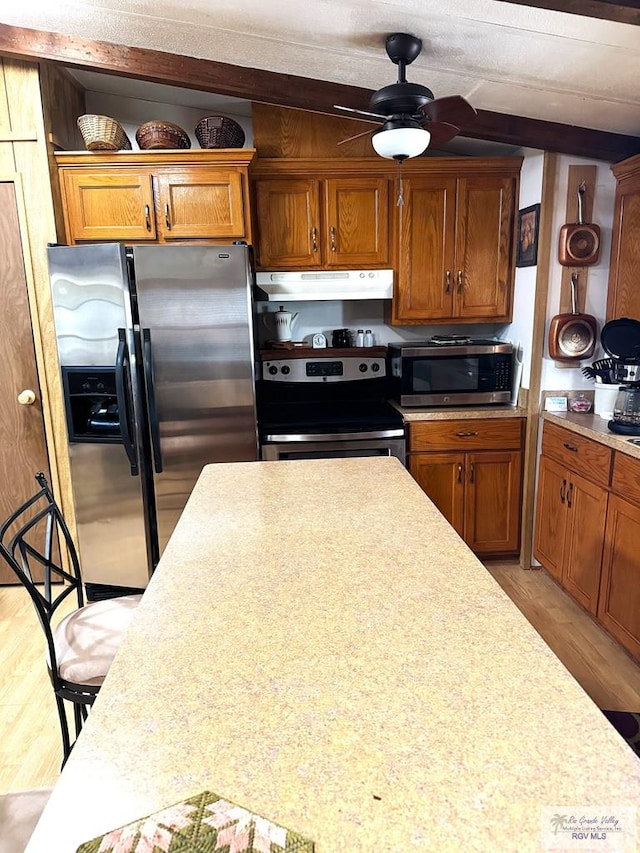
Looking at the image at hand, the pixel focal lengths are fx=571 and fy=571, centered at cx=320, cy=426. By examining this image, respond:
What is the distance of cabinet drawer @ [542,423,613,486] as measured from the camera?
8.21 ft

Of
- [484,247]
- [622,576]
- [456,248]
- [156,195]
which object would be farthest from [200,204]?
[622,576]

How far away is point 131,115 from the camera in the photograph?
3301 millimetres

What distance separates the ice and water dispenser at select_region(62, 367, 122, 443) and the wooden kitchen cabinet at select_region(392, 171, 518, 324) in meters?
1.63

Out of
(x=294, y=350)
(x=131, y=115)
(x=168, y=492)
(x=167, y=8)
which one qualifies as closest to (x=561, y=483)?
(x=294, y=350)

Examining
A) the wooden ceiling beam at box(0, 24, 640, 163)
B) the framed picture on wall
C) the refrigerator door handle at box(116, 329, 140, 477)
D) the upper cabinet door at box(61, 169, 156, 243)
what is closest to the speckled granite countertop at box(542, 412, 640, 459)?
the framed picture on wall

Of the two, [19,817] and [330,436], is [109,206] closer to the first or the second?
[330,436]

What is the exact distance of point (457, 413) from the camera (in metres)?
3.14

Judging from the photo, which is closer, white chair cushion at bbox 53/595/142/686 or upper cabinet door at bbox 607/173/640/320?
white chair cushion at bbox 53/595/142/686

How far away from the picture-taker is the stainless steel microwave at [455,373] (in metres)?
3.20

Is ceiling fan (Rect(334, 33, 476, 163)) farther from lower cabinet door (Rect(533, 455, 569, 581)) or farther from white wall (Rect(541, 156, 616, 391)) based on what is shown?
lower cabinet door (Rect(533, 455, 569, 581))

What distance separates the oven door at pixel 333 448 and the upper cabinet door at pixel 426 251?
76cm

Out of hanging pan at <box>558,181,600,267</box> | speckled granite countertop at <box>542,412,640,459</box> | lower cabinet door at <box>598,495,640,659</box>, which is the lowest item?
lower cabinet door at <box>598,495,640,659</box>

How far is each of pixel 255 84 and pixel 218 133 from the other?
1.06 feet

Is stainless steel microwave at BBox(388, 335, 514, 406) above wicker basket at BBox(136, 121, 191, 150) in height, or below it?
below
